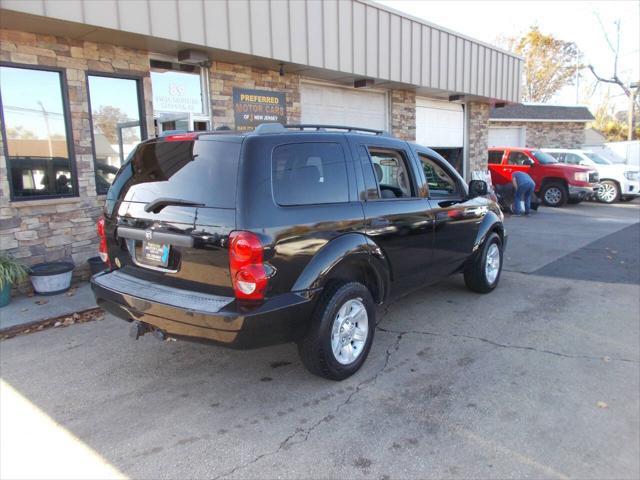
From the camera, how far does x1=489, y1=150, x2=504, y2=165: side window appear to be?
633 inches

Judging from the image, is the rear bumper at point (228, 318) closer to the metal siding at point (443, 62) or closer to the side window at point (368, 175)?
the side window at point (368, 175)

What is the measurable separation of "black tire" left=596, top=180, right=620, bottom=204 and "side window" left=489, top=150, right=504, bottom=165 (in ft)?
14.3

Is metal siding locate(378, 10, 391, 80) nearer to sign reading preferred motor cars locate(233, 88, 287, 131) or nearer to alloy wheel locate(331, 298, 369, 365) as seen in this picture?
sign reading preferred motor cars locate(233, 88, 287, 131)

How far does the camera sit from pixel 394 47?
32.7 feet

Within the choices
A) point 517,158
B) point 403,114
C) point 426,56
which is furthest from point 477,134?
point 426,56

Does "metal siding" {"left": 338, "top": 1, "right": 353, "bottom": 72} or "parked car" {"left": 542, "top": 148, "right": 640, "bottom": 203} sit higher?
"metal siding" {"left": 338, "top": 1, "right": 353, "bottom": 72}

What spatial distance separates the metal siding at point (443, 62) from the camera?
1131 centimetres

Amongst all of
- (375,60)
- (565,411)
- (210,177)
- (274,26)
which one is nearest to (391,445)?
(565,411)

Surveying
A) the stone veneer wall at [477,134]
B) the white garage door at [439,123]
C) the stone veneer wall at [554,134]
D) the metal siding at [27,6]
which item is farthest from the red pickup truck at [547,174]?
the metal siding at [27,6]

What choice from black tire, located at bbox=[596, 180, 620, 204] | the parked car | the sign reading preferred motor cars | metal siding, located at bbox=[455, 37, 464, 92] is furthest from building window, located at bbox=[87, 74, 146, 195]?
black tire, located at bbox=[596, 180, 620, 204]

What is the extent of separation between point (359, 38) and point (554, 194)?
10186 millimetres

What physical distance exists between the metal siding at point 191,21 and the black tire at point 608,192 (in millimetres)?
15917

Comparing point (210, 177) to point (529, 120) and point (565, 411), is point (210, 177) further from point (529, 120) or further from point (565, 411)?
point (529, 120)

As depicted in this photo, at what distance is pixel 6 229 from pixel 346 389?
4759mm
